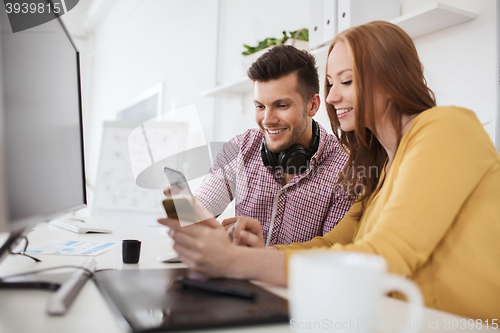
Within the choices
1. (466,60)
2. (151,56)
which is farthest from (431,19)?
(151,56)

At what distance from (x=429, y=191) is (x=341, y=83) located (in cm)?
44

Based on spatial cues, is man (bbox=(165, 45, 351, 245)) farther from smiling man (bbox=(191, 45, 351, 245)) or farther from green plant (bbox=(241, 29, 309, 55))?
green plant (bbox=(241, 29, 309, 55))

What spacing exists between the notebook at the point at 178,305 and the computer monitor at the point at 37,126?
0.58ft

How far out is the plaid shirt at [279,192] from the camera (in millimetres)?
1475

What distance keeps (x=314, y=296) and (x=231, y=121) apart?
102 inches

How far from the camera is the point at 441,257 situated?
70cm

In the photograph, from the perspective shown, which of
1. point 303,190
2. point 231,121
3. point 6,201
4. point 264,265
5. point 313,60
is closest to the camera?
point 6,201

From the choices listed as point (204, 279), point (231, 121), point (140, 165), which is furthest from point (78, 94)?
point (231, 121)

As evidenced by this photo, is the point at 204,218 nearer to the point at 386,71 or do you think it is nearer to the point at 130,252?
the point at 130,252

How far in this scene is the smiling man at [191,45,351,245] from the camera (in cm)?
149

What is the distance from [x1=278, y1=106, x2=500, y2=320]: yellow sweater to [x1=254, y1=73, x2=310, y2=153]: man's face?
0.91 meters

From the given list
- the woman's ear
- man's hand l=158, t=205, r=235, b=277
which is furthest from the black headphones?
man's hand l=158, t=205, r=235, b=277

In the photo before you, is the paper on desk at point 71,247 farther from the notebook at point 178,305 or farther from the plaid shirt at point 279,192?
the plaid shirt at point 279,192

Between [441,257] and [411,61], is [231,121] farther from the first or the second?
[441,257]
